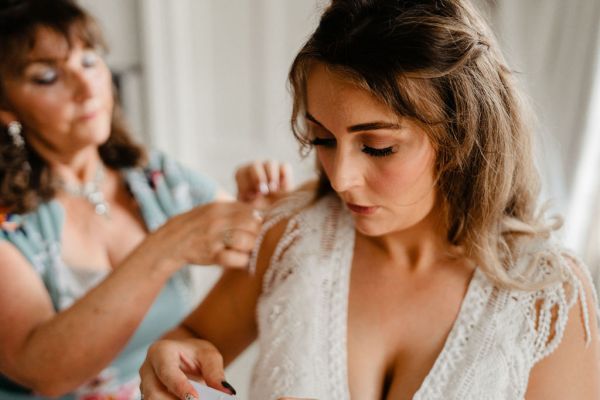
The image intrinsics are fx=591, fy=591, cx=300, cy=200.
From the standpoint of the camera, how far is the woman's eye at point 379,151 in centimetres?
91

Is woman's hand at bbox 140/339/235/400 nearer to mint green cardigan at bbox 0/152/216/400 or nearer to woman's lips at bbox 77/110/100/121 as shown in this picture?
mint green cardigan at bbox 0/152/216/400

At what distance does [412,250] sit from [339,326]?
0.67 feet

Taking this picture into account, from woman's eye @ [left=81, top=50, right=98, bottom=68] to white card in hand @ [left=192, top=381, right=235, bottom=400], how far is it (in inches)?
37.8

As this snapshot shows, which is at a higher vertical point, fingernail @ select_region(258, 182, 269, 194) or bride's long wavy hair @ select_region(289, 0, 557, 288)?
bride's long wavy hair @ select_region(289, 0, 557, 288)

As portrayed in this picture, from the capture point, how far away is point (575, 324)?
952 mm

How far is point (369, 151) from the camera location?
932 millimetres

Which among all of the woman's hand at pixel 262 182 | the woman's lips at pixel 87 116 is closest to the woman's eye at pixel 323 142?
the woman's hand at pixel 262 182

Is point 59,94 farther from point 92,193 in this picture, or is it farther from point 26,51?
point 92,193

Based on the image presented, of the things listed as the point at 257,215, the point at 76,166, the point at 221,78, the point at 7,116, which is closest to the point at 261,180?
the point at 257,215

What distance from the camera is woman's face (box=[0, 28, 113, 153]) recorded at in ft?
4.72

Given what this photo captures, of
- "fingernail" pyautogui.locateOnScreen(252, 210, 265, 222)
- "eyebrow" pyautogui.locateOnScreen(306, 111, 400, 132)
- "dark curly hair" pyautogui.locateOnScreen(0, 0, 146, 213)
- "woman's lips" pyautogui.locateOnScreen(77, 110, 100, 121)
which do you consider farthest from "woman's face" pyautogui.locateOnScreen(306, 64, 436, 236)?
"dark curly hair" pyautogui.locateOnScreen(0, 0, 146, 213)

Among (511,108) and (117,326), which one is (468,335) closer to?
(511,108)

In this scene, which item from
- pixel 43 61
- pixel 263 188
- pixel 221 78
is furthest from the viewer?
pixel 221 78

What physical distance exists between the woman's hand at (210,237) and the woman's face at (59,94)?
458 millimetres
